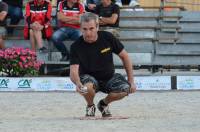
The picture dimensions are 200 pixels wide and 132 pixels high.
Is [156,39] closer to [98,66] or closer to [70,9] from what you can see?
[70,9]

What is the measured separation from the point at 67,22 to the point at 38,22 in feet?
2.11

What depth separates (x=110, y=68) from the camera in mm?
8797

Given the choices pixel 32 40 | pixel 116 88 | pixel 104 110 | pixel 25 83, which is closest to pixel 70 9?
pixel 32 40

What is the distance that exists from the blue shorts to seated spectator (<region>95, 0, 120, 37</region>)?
519 cm

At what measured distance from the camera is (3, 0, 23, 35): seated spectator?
14.9 metres

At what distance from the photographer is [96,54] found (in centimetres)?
868

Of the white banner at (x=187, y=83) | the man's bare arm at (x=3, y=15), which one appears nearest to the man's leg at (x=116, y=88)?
the white banner at (x=187, y=83)

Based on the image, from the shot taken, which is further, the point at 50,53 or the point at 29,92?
→ the point at 50,53

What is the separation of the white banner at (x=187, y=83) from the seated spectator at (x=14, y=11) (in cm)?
383

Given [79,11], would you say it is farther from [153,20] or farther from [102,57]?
[102,57]

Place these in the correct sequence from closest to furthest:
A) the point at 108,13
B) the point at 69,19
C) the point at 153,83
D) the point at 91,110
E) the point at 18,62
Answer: the point at 91,110
the point at 153,83
the point at 18,62
the point at 69,19
the point at 108,13

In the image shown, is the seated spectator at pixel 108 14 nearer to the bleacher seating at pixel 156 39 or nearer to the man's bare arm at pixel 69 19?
the man's bare arm at pixel 69 19

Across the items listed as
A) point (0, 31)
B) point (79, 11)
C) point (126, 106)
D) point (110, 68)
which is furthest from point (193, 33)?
point (110, 68)

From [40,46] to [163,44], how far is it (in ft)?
9.40
